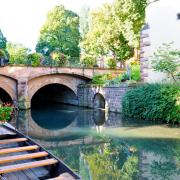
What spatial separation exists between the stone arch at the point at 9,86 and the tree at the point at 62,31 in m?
13.9

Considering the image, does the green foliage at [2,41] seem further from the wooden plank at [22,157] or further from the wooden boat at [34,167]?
the wooden plank at [22,157]

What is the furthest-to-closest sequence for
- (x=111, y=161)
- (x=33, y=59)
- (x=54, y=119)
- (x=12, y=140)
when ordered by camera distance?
1. (x=33, y=59)
2. (x=54, y=119)
3. (x=111, y=161)
4. (x=12, y=140)

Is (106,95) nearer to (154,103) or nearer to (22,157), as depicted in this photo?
(154,103)

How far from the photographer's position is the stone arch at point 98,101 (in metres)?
21.0

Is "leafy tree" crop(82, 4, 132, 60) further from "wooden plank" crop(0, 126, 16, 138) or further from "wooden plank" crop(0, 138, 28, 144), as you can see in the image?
"wooden plank" crop(0, 138, 28, 144)

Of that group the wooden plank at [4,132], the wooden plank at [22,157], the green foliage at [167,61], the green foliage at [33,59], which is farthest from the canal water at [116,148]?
the green foliage at [33,59]

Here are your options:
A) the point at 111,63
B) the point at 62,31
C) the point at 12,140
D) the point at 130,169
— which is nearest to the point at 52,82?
the point at 111,63

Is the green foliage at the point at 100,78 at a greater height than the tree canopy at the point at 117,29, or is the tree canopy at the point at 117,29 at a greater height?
the tree canopy at the point at 117,29

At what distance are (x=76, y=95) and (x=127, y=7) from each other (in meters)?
7.87

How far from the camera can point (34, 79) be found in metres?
22.2

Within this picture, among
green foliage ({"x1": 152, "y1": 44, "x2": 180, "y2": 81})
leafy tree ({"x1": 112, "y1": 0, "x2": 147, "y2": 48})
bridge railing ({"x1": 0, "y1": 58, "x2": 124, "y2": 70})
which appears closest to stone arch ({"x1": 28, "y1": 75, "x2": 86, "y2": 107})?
bridge railing ({"x1": 0, "y1": 58, "x2": 124, "y2": 70})

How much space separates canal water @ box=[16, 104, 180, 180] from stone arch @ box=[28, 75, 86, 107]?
8563 millimetres

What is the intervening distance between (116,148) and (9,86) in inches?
544

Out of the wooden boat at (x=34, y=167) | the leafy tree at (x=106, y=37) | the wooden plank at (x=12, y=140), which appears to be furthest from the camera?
the leafy tree at (x=106, y=37)
